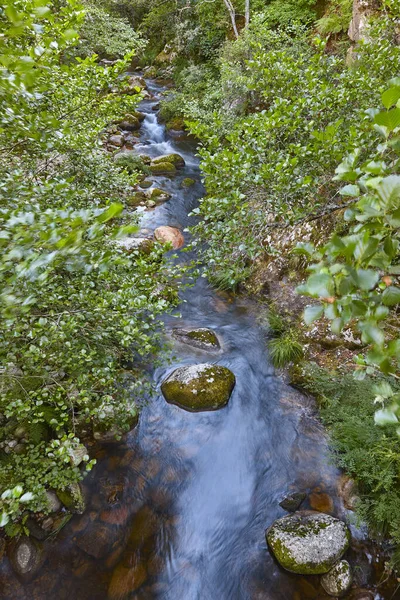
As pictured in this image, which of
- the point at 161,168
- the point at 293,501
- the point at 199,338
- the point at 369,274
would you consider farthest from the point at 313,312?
the point at 161,168

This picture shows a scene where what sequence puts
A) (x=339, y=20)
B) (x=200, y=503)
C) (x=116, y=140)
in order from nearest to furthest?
(x=200, y=503) < (x=339, y=20) < (x=116, y=140)

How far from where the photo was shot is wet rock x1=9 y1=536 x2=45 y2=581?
369 centimetres

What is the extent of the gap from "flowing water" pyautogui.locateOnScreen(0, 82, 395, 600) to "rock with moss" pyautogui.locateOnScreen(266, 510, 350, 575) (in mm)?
173

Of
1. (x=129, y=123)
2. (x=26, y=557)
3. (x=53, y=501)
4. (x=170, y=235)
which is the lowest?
(x=26, y=557)

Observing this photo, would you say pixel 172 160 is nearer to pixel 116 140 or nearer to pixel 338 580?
pixel 116 140

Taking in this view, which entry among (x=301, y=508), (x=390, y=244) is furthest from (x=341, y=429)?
(x=390, y=244)

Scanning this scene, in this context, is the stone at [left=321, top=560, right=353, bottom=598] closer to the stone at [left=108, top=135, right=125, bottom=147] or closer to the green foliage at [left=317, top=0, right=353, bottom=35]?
the green foliage at [left=317, top=0, right=353, bottom=35]

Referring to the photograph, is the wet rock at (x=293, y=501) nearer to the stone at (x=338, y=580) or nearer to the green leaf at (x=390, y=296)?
the stone at (x=338, y=580)

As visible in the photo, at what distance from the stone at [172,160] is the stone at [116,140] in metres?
1.75

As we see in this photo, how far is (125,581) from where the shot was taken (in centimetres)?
376

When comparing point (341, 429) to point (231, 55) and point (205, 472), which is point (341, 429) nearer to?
point (205, 472)

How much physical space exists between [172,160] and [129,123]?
3.51 m

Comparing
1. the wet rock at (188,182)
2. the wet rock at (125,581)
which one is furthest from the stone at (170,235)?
the wet rock at (125,581)

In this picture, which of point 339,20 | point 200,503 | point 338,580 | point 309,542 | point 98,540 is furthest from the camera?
point 339,20
